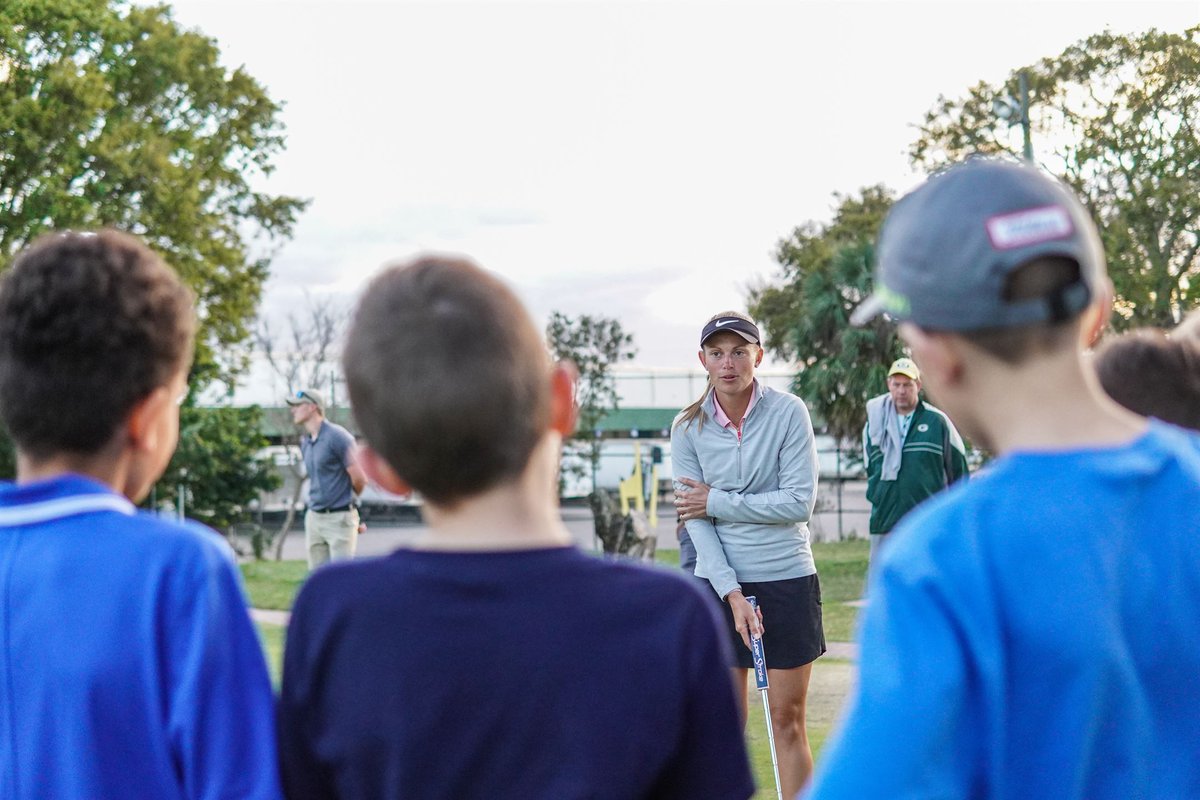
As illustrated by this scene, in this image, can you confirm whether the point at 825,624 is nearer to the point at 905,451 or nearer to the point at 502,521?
the point at 905,451

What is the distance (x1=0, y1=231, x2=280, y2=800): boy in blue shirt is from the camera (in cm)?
174

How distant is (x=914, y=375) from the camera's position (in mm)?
9398

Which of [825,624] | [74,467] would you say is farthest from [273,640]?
[74,467]

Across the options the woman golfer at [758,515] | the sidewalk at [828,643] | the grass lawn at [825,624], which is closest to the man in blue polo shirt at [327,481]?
the sidewalk at [828,643]

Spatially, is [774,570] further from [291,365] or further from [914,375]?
[291,365]

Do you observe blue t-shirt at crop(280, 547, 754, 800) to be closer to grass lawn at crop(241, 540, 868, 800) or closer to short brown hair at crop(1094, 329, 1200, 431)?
grass lawn at crop(241, 540, 868, 800)

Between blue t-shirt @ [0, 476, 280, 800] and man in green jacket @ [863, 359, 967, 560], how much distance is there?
788 centimetres

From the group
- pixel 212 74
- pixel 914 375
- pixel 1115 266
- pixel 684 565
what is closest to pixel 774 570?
pixel 684 565

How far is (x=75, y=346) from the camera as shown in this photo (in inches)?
73.0

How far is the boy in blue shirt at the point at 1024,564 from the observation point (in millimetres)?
1312

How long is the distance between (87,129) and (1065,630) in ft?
94.4

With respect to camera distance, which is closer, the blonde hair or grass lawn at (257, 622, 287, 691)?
the blonde hair

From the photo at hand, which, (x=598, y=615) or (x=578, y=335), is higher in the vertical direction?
(x=578, y=335)

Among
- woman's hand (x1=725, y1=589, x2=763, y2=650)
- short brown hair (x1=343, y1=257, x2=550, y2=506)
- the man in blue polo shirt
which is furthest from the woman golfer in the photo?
the man in blue polo shirt
